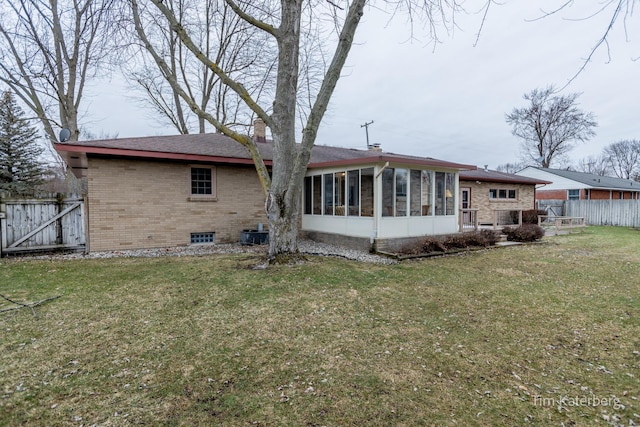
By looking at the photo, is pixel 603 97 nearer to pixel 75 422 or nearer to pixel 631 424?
pixel 631 424

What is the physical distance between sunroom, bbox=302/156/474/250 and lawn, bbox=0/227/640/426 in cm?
307

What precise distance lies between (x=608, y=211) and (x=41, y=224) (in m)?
27.4

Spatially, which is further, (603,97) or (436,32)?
(436,32)

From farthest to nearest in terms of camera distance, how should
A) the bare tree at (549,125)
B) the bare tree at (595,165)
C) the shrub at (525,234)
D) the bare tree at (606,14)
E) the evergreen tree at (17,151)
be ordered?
the bare tree at (595,165), the bare tree at (549,125), the evergreen tree at (17,151), the shrub at (525,234), the bare tree at (606,14)

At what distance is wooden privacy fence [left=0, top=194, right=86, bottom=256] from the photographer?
7.80 meters

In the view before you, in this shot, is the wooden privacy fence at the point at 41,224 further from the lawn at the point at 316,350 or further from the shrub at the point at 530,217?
the shrub at the point at 530,217

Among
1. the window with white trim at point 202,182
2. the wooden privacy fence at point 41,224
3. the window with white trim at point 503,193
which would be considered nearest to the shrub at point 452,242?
the window with white trim at point 202,182

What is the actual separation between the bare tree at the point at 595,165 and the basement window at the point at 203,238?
A: 184 feet

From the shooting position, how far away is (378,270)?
6.73 m

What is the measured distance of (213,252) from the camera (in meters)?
8.80

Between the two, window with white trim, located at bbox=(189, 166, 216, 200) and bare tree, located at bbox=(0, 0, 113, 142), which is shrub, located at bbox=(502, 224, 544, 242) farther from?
bare tree, located at bbox=(0, 0, 113, 142)

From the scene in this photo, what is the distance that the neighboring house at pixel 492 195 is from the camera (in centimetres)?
1620

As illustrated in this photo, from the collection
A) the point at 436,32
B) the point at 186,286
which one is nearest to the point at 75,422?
the point at 186,286

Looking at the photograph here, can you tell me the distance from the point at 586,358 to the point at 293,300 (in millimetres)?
3501
